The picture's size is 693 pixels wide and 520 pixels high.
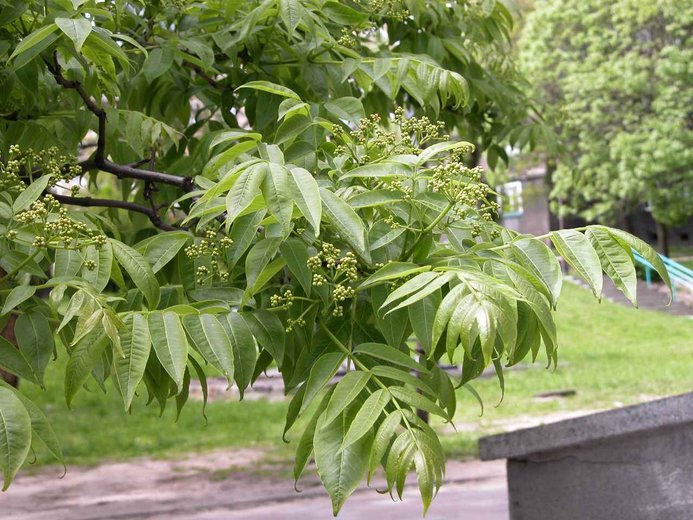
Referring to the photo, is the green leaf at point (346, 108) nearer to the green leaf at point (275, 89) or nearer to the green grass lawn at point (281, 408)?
the green leaf at point (275, 89)

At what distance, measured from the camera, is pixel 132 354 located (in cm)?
263

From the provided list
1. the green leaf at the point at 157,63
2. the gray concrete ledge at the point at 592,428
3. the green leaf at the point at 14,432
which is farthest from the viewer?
the gray concrete ledge at the point at 592,428

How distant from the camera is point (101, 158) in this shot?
12.6 feet

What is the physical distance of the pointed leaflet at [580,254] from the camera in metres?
2.77

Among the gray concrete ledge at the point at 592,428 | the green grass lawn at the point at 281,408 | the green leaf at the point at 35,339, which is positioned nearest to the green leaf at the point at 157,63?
the green leaf at the point at 35,339

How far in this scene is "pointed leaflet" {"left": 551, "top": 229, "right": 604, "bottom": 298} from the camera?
2.77 metres

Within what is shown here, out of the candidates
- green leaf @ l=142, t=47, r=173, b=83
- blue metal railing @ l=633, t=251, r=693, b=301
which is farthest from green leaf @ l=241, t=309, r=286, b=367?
blue metal railing @ l=633, t=251, r=693, b=301

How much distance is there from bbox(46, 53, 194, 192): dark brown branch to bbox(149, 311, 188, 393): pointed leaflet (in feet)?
2.90

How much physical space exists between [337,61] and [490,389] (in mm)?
14358

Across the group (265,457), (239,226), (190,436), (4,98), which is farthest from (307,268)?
(190,436)

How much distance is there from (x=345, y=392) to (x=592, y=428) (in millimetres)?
3184

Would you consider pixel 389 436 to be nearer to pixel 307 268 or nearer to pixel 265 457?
pixel 307 268

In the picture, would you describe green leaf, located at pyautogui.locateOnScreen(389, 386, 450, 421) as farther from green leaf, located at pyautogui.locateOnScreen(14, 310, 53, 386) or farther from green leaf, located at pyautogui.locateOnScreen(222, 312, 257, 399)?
green leaf, located at pyautogui.locateOnScreen(14, 310, 53, 386)

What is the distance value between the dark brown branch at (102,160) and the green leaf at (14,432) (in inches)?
50.8
